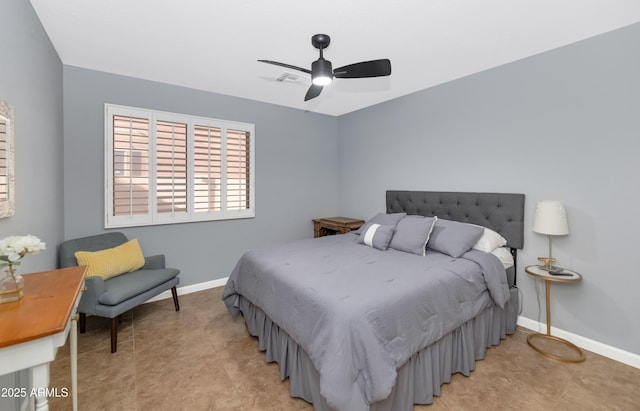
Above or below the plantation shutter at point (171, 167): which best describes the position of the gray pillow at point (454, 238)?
below

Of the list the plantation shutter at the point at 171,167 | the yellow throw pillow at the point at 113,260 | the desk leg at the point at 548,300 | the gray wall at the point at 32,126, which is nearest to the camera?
the gray wall at the point at 32,126

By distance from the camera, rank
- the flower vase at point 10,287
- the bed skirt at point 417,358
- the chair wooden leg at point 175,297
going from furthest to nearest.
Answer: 1. the chair wooden leg at point 175,297
2. the bed skirt at point 417,358
3. the flower vase at point 10,287

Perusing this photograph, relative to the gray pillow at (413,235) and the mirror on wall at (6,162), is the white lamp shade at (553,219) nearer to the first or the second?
the gray pillow at (413,235)

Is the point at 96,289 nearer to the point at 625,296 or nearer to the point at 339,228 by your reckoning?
the point at 339,228

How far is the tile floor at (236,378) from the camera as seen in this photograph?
75.2 inches

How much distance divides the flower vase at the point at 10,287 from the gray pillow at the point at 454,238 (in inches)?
114

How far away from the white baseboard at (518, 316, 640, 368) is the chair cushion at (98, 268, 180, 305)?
3.69 metres

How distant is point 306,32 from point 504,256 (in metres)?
2.71

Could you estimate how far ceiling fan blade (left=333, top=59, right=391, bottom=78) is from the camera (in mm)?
2273

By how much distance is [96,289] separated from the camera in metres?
2.47

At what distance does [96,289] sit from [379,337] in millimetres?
2376

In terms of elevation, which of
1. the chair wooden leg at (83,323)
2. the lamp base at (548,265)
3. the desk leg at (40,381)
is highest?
the lamp base at (548,265)

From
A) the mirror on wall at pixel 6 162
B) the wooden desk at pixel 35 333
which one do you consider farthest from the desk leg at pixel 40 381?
the mirror on wall at pixel 6 162

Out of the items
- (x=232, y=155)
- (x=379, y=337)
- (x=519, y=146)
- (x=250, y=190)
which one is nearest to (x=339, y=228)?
(x=250, y=190)
